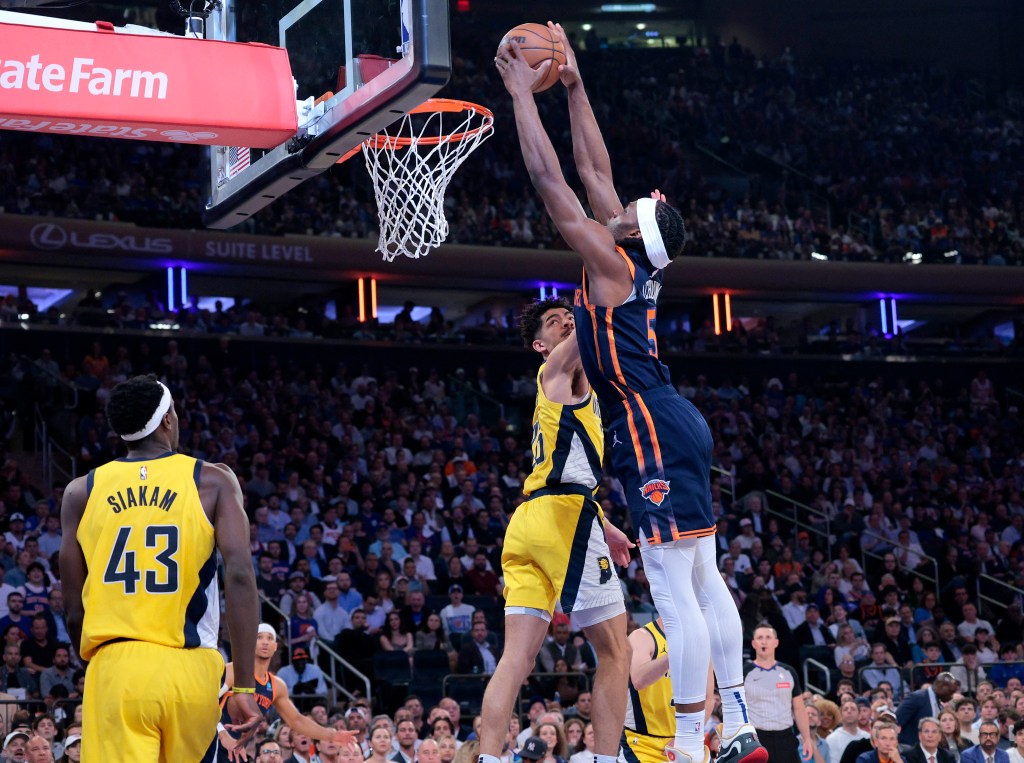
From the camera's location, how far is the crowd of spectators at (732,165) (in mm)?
25000

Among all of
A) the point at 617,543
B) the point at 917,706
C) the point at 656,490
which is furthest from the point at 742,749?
the point at 917,706

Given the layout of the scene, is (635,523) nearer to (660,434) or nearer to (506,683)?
(660,434)

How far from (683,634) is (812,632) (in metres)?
12.8

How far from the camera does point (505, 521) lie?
65.6 ft

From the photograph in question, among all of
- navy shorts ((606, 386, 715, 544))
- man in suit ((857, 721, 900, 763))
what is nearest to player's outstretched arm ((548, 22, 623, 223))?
navy shorts ((606, 386, 715, 544))

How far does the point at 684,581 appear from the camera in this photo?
237 inches

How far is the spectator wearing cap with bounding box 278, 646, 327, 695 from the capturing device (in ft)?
48.1

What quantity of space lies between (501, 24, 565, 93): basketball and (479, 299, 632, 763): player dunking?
133cm

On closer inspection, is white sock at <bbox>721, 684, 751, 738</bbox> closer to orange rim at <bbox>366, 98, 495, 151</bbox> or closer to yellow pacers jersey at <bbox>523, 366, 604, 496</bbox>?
yellow pacers jersey at <bbox>523, 366, 604, 496</bbox>

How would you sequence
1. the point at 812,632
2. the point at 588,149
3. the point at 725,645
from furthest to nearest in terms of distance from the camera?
the point at 812,632 → the point at 588,149 → the point at 725,645

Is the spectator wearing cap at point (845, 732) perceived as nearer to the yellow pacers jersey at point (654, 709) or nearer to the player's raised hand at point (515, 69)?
the yellow pacers jersey at point (654, 709)

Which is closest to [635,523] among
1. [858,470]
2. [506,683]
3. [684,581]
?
[684,581]

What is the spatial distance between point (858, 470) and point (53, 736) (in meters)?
16.9

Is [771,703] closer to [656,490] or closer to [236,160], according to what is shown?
[656,490]
